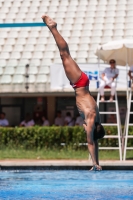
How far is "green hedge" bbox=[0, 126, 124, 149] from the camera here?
1678cm

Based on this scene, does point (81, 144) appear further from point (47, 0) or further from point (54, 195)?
point (47, 0)

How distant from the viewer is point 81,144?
16.7m

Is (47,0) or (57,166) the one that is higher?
(47,0)

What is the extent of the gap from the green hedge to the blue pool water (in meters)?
4.49

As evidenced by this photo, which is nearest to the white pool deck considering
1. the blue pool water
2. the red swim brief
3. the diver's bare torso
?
the blue pool water

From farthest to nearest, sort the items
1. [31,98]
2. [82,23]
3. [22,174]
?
1. [82,23]
2. [31,98]
3. [22,174]

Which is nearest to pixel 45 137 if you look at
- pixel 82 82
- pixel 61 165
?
pixel 61 165

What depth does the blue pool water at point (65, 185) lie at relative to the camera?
7797 millimetres

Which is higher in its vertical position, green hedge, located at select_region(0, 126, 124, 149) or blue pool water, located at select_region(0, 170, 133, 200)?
green hedge, located at select_region(0, 126, 124, 149)

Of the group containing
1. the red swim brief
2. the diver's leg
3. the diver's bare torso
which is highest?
the diver's leg

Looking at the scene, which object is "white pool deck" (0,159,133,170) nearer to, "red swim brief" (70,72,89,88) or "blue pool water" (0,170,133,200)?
"blue pool water" (0,170,133,200)

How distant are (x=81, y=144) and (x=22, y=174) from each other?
Result: 16.8 feet

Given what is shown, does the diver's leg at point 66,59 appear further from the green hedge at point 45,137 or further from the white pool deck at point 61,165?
the green hedge at point 45,137

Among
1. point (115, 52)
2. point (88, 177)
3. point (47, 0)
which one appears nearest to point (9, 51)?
point (47, 0)
